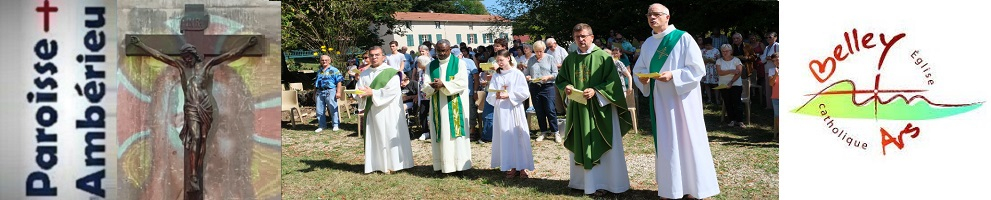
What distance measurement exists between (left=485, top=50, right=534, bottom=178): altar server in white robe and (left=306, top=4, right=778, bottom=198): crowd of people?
1 cm

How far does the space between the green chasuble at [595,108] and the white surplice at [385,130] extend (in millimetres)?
2513

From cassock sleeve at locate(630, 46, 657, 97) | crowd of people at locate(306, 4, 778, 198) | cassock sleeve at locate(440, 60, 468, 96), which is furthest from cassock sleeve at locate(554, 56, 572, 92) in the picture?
cassock sleeve at locate(440, 60, 468, 96)

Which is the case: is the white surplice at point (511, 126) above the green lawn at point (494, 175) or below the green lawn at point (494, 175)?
above

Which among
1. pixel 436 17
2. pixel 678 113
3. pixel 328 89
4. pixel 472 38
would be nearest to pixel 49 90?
pixel 678 113

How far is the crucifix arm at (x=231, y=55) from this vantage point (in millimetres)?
2906

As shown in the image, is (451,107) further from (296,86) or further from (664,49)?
(296,86)

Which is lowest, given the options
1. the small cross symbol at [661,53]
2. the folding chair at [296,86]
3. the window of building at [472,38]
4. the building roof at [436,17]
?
the folding chair at [296,86]

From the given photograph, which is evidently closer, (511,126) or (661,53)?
(661,53)

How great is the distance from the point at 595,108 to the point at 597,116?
2.9 inches

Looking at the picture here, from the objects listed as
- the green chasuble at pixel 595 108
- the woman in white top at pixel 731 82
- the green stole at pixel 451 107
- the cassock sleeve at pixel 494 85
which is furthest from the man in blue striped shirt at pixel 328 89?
the green chasuble at pixel 595 108

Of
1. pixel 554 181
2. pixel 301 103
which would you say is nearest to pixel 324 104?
pixel 301 103

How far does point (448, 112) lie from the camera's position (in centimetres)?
860

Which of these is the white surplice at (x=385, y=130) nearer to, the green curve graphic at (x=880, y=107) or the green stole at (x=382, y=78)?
the green stole at (x=382, y=78)

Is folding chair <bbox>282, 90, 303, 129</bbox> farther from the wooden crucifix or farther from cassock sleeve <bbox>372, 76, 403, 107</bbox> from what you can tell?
the wooden crucifix
